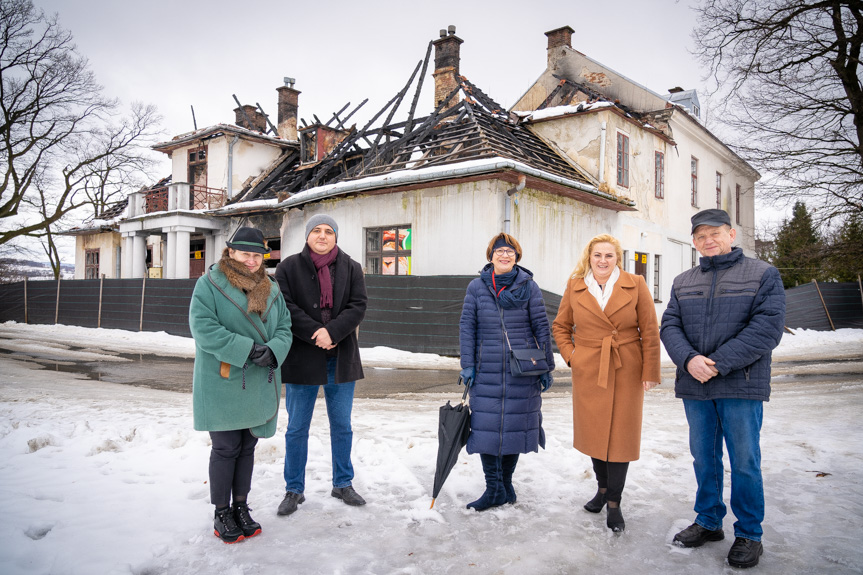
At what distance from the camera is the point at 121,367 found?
10.4 meters

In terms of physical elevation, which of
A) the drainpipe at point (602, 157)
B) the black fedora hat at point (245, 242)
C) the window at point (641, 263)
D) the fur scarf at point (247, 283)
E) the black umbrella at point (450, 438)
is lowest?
the black umbrella at point (450, 438)

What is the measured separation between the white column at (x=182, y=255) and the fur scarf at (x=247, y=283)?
18217 millimetres

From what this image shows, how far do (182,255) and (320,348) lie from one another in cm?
1848

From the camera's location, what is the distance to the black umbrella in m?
3.63

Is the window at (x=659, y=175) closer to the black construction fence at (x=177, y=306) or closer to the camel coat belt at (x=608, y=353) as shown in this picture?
the black construction fence at (x=177, y=306)

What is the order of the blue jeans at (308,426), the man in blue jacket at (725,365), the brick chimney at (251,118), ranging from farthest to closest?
the brick chimney at (251,118) < the blue jeans at (308,426) < the man in blue jacket at (725,365)

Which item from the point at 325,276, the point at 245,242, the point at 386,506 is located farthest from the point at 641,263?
the point at 245,242

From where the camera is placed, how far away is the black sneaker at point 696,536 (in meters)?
3.19

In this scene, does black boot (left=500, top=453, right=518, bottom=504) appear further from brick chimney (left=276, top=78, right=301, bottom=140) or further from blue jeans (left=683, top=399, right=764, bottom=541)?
brick chimney (left=276, top=78, right=301, bottom=140)

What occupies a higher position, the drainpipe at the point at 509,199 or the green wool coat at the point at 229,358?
the drainpipe at the point at 509,199

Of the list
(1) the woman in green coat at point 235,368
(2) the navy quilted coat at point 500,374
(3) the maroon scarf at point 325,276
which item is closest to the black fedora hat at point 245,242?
(1) the woman in green coat at point 235,368

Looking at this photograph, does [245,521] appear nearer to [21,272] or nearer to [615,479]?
[615,479]

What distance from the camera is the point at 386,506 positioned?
146 inches

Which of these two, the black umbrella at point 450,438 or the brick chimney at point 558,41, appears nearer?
the black umbrella at point 450,438
